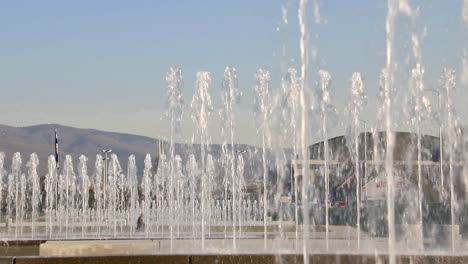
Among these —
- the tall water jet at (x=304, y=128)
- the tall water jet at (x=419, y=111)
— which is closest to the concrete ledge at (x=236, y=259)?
the tall water jet at (x=304, y=128)

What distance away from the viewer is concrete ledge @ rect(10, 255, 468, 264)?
11.9 m

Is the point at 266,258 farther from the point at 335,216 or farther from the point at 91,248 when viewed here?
the point at 335,216

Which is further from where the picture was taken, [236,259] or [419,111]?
[419,111]

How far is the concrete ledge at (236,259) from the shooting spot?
11.9 meters

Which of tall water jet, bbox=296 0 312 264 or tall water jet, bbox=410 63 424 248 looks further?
tall water jet, bbox=410 63 424 248

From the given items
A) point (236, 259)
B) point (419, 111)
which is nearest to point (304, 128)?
point (236, 259)

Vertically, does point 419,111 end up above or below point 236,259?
above

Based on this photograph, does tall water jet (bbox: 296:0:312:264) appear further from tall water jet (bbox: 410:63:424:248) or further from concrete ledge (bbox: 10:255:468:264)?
tall water jet (bbox: 410:63:424:248)

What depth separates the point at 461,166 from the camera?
43188mm

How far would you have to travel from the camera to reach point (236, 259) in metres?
12.4

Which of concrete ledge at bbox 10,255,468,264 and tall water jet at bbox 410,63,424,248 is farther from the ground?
tall water jet at bbox 410,63,424,248

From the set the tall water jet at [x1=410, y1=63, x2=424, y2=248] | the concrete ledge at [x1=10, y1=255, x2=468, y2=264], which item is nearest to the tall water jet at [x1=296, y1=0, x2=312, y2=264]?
the concrete ledge at [x1=10, y1=255, x2=468, y2=264]

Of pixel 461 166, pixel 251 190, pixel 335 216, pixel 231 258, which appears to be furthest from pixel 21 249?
pixel 251 190

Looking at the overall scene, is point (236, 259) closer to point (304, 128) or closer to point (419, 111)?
point (304, 128)
